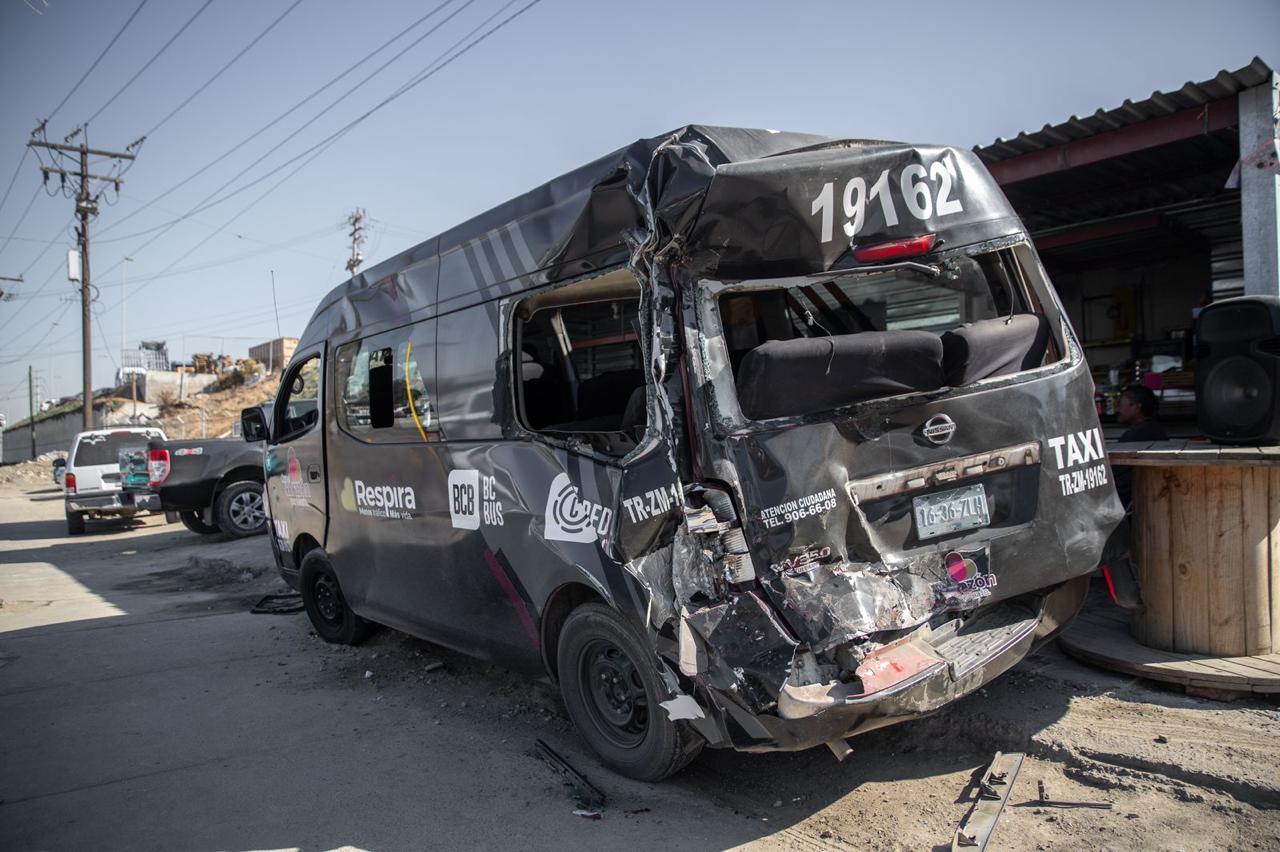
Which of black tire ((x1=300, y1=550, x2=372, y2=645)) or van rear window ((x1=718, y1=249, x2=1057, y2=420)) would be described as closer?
van rear window ((x1=718, y1=249, x2=1057, y2=420))

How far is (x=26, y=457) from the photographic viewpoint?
53844 mm

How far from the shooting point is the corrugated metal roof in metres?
5.89

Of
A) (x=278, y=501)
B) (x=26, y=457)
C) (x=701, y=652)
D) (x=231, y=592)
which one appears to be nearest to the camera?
(x=701, y=652)

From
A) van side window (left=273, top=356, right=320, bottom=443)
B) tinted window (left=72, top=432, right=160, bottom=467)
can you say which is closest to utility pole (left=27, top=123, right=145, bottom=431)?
tinted window (left=72, top=432, right=160, bottom=467)

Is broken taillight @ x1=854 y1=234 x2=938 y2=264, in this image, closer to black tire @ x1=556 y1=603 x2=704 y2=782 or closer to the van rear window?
the van rear window

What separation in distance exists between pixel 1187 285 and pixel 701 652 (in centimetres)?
1040

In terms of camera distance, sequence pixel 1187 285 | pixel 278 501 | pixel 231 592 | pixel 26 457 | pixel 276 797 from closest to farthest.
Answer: pixel 276 797 < pixel 278 501 < pixel 231 592 < pixel 1187 285 < pixel 26 457

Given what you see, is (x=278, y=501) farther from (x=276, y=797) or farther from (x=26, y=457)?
(x=26, y=457)

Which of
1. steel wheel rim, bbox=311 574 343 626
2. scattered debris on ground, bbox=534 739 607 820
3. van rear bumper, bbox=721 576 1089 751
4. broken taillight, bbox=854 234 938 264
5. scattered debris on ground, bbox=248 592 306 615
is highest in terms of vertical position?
broken taillight, bbox=854 234 938 264

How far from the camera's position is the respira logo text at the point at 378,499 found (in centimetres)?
487

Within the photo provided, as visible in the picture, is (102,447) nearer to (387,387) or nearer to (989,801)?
(387,387)

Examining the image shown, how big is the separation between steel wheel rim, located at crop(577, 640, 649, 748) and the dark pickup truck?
36.2ft

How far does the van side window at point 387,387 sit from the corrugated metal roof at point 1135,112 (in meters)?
5.39

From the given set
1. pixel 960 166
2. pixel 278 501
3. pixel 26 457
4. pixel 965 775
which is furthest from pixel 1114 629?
pixel 26 457
